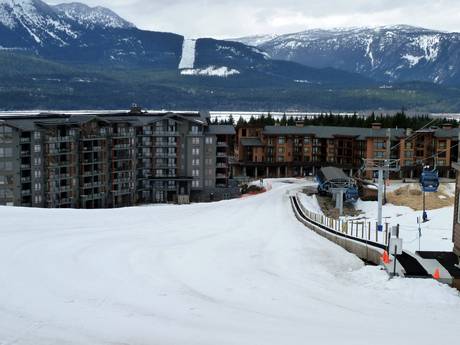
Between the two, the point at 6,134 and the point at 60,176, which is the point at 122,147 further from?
the point at 6,134

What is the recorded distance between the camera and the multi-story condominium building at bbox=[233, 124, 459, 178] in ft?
311

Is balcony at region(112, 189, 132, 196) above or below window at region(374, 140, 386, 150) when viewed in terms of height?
below

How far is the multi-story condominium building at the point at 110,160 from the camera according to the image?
65312mm

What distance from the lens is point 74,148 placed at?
7088 centimetres

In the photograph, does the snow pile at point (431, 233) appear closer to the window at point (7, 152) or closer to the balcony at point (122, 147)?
the balcony at point (122, 147)

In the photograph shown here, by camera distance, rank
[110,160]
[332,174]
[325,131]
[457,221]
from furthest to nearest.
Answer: [325,131] → [110,160] → [332,174] → [457,221]

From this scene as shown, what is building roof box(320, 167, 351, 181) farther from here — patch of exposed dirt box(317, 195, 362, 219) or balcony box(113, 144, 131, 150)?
balcony box(113, 144, 131, 150)

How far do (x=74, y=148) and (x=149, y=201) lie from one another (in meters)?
13.1

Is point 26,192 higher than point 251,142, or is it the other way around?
point 251,142

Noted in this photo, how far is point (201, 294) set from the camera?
18.1 meters

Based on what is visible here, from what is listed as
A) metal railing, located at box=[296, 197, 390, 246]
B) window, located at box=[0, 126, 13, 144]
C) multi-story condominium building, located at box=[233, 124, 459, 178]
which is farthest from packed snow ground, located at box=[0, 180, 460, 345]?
multi-story condominium building, located at box=[233, 124, 459, 178]

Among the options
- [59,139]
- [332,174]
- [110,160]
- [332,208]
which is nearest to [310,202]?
[332,208]

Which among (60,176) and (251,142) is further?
(251,142)

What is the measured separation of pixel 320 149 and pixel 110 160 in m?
36.4
